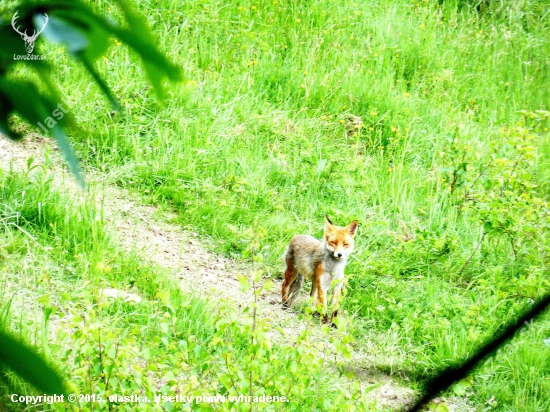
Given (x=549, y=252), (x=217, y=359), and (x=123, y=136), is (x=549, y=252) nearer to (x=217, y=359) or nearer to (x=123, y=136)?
(x=217, y=359)

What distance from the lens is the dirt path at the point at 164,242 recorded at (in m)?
5.36

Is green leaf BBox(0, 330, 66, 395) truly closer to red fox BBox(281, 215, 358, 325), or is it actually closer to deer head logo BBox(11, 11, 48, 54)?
deer head logo BBox(11, 11, 48, 54)

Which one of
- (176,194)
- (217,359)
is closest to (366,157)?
(176,194)

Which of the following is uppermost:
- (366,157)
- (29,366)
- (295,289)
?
(29,366)

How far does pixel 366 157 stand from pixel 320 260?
6.63 ft

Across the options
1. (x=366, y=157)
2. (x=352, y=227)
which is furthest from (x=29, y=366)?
(x=366, y=157)

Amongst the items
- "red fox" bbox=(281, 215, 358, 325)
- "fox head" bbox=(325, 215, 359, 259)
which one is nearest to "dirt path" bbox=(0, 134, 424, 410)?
"red fox" bbox=(281, 215, 358, 325)

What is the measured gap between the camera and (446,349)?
16.7 ft

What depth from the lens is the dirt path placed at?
A: 5363 mm

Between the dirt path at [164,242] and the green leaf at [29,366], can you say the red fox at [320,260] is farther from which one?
the green leaf at [29,366]

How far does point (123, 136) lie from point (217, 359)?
9.12 feet

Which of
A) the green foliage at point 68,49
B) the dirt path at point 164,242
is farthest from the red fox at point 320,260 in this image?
the green foliage at point 68,49

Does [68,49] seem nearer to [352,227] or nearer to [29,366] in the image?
[29,366]

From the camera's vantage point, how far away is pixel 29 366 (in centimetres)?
67
